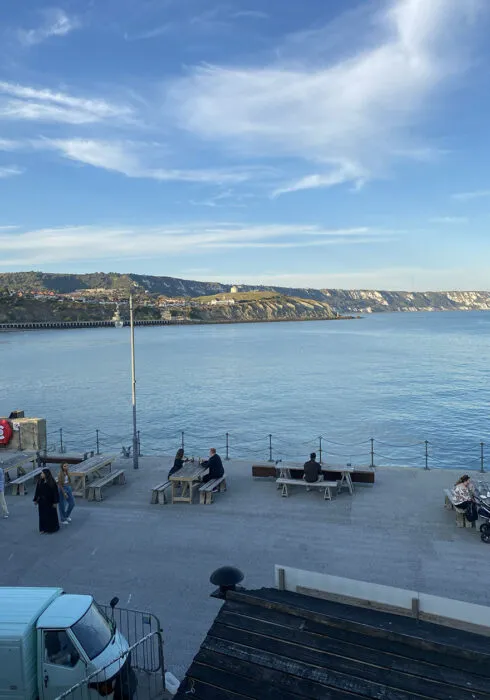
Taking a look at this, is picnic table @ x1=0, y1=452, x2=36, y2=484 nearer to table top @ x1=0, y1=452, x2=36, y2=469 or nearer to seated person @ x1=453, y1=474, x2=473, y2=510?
table top @ x1=0, y1=452, x2=36, y2=469

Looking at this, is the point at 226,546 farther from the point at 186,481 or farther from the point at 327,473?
the point at 327,473

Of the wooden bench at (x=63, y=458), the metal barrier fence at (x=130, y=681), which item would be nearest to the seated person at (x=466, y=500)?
the metal barrier fence at (x=130, y=681)

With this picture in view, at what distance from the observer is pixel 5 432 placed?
1814 centimetres

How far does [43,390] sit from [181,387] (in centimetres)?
1383

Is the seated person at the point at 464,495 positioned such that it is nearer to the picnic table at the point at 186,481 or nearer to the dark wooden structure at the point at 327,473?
the dark wooden structure at the point at 327,473

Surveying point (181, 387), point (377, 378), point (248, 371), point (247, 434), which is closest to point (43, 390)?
point (181, 387)

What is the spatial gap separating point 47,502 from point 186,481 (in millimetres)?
3472

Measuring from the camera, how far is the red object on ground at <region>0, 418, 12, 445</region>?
1809cm

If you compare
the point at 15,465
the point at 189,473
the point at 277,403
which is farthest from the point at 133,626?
the point at 277,403

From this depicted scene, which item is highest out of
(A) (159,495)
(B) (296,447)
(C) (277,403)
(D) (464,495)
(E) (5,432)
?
(D) (464,495)

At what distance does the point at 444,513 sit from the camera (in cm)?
1216

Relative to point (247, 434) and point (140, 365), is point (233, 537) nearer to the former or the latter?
point (247, 434)

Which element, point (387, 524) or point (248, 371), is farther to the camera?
point (248, 371)

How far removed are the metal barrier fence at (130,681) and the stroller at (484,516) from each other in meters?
6.76
